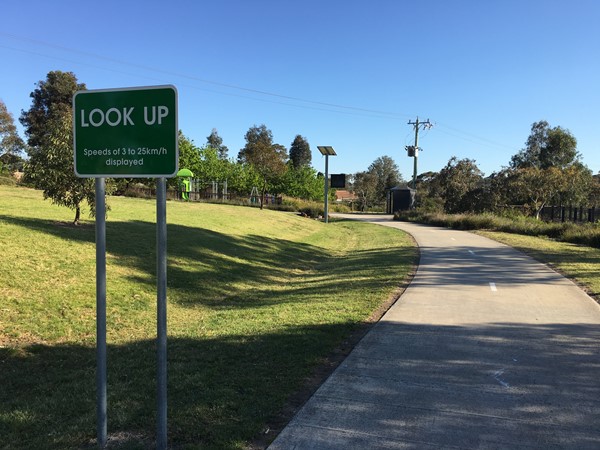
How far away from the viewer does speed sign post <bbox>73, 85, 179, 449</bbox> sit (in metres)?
2.86

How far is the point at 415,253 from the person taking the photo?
16.4 m

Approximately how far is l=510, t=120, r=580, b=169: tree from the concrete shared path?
163 feet

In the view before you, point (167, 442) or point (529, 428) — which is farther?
point (529, 428)

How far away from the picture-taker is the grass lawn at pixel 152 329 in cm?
376

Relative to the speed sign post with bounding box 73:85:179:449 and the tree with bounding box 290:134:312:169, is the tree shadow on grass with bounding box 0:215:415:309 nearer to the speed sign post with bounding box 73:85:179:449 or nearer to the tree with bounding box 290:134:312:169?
the speed sign post with bounding box 73:85:179:449

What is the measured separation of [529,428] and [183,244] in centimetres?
1075

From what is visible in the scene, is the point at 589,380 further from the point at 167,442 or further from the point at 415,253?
the point at 415,253

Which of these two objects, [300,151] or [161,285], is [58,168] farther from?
[300,151]

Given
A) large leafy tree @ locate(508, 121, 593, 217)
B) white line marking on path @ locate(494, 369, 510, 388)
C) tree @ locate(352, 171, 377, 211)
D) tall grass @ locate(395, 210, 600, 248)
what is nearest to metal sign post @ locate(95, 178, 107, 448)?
white line marking on path @ locate(494, 369, 510, 388)

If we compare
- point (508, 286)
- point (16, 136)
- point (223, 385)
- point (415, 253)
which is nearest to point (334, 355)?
point (223, 385)

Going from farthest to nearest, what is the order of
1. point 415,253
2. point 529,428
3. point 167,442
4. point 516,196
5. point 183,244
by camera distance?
point 516,196 → point 415,253 → point 183,244 → point 529,428 → point 167,442

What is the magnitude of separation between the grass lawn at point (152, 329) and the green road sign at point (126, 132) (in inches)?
74.5

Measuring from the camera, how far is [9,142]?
58.6m

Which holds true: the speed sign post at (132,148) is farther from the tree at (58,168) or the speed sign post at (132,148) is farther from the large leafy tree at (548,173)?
the large leafy tree at (548,173)
